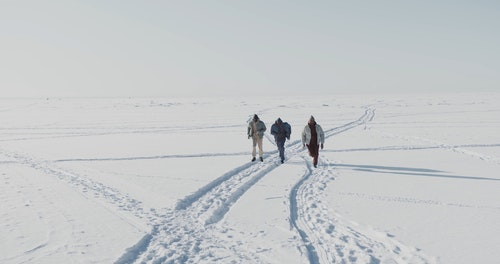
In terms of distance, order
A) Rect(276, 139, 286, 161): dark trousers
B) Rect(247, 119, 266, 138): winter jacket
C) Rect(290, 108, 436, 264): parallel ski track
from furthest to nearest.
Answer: Rect(247, 119, 266, 138): winter jacket
Rect(276, 139, 286, 161): dark trousers
Rect(290, 108, 436, 264): parallel ski track

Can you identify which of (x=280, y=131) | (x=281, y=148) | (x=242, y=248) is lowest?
(x=242, y=248)

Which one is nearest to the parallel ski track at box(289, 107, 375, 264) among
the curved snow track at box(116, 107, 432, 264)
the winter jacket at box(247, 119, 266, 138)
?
the curved snow track at box(116, 107, 432, 264)

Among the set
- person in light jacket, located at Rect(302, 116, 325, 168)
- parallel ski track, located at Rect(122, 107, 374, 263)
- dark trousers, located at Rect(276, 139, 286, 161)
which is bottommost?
parallel ski track, located at Rect(122, 107, 374, 263)

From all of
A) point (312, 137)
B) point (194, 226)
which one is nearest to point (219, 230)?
point (194, 226)

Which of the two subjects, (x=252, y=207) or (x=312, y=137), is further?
(x=312, y=137)

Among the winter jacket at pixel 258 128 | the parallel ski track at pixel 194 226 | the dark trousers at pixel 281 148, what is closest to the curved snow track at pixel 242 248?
the parallel ski track at pixel 194 226

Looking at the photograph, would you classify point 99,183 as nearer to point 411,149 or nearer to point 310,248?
point 310,248

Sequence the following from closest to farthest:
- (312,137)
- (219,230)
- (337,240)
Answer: (337,240), (219,230), (312,137)

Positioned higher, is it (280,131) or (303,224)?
(280,131)

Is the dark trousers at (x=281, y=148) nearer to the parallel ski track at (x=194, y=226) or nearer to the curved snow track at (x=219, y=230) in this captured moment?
the parallel ski track at (x=194, y=226)

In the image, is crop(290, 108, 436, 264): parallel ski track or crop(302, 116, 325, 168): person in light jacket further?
crop(302, 116, 325, 168): person in light jacket

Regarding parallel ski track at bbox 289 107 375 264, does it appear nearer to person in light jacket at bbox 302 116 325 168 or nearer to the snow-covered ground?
the snow-covered ground

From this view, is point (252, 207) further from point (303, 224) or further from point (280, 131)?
point (280, 131)

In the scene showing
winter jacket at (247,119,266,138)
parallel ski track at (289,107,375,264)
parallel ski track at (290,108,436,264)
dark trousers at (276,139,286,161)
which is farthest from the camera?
winter jacket at (247,119,266,138)
